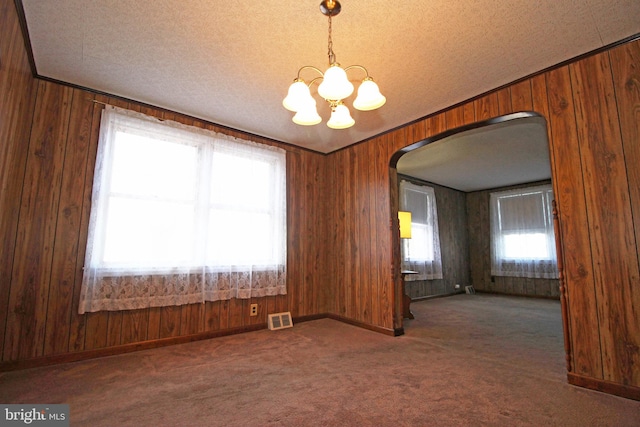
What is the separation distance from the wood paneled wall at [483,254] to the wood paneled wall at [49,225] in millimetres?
6706

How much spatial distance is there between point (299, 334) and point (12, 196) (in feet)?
9.47

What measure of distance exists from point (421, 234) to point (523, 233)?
2394mm

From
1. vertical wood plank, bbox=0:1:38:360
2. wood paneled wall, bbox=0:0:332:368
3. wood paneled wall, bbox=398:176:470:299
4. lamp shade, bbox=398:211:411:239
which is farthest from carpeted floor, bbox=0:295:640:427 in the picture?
wood paneled wall, bbox=398:176:470:299

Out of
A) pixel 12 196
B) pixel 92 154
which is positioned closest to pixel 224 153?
pixel 92 154

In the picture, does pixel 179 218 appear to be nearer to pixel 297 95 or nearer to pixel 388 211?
pixel 297 95

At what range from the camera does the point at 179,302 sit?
3.05m

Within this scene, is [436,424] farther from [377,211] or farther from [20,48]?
[20,48]

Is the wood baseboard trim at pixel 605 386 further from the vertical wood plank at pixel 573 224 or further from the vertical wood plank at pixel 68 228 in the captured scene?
the vertical wood plank at pixel 68 228

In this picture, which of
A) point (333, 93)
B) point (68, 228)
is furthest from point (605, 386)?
point (68, 228)

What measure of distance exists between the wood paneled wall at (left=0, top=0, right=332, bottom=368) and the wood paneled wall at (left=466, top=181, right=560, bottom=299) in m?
6.71

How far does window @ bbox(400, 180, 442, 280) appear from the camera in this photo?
600 cm

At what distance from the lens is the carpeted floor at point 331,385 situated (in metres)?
1.70

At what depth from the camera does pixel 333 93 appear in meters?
1.63

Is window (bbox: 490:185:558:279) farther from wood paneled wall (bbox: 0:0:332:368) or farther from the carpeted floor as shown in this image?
wood paneled wall (bbox: 0:0:332:368)
